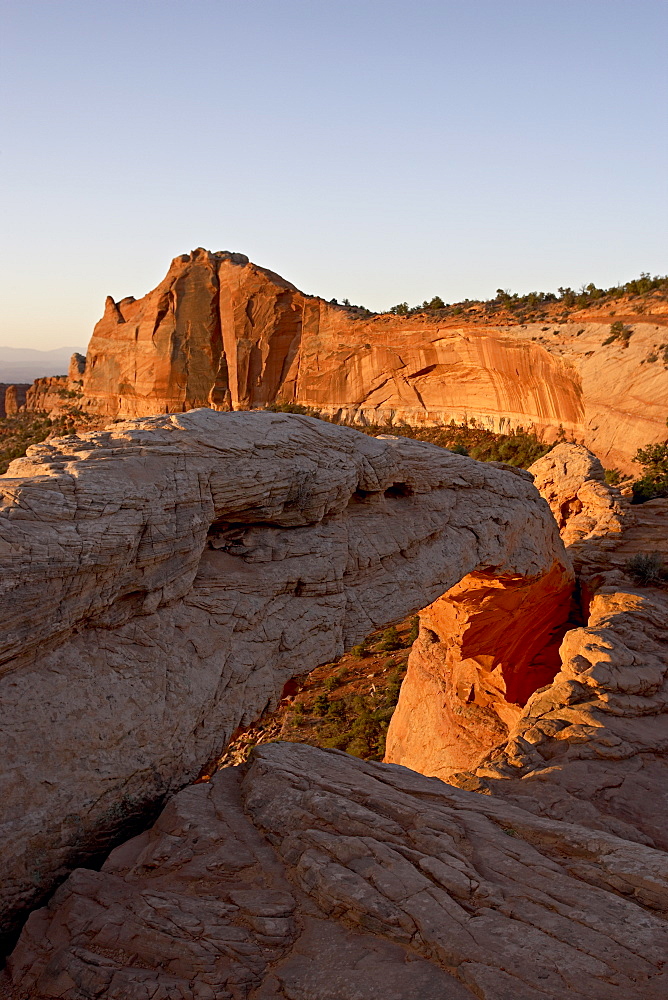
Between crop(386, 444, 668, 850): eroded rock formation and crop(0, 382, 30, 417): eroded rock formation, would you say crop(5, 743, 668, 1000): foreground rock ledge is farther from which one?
crop(0, 382, 30, 417): eroded rock formation

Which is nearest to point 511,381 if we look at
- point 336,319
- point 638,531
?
point 336,319

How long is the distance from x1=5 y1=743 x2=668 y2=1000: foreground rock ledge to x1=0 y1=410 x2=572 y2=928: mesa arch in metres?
0.66

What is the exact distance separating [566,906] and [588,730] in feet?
13.1

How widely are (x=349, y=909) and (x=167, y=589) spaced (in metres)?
3.46

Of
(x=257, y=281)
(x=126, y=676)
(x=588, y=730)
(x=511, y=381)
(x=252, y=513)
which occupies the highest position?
(x=257, y=281)

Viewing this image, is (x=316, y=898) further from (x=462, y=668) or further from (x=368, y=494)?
(x=462, y=668)

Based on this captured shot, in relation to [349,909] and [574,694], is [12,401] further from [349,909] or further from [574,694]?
[349,909]

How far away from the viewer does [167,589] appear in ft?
22.4

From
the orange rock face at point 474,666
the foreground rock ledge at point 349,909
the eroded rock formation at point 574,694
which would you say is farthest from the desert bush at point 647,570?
the foreground rock ledge at point 349,909

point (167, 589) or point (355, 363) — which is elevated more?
point (355, 363)

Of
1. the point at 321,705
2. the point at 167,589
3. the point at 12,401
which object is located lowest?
the point at 321,705

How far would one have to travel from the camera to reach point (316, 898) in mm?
4863

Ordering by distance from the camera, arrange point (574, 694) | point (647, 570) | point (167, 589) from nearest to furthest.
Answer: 1. point (167, 589)
2. point (574, 694)
3. point (647, 570)

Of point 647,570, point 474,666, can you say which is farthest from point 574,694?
point 647,570
